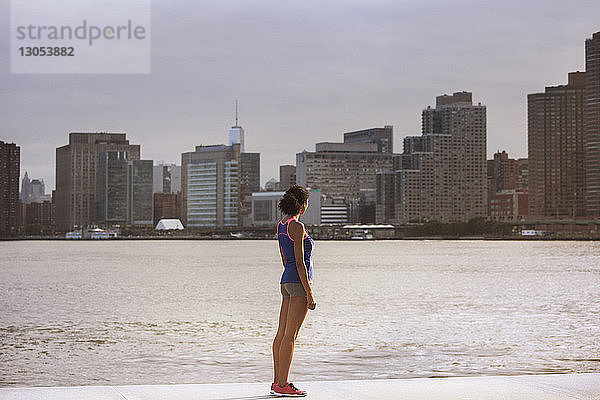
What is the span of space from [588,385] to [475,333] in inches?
460

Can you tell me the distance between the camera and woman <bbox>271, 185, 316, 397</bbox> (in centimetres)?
779

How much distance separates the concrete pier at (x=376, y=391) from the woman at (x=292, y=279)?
11.2 inches

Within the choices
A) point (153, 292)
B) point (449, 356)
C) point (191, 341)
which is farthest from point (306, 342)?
point (153, 292)

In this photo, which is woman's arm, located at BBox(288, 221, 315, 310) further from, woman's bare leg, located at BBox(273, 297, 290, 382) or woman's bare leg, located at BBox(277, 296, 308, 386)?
woman's bare leg, located at BBox(273, 297, 290, 382)

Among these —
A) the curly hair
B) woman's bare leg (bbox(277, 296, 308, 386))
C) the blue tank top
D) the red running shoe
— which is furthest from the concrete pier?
the curly hair

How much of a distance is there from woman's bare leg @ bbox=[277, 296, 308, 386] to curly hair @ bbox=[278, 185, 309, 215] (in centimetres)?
81

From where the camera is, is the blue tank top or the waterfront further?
the waterfront

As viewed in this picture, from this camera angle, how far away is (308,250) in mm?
7852

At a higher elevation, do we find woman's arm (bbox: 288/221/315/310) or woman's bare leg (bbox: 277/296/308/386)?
woman's arm (bbox: 288/221/315/310)

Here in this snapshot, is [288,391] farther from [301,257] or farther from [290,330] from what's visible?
[301,257]

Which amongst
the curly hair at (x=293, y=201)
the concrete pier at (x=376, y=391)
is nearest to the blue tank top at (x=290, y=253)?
the curly hair at (x=293, y=201)

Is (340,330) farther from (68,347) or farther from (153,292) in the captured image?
(153,292)

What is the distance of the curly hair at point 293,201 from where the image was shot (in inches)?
314

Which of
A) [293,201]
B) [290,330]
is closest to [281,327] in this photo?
[290,330]
